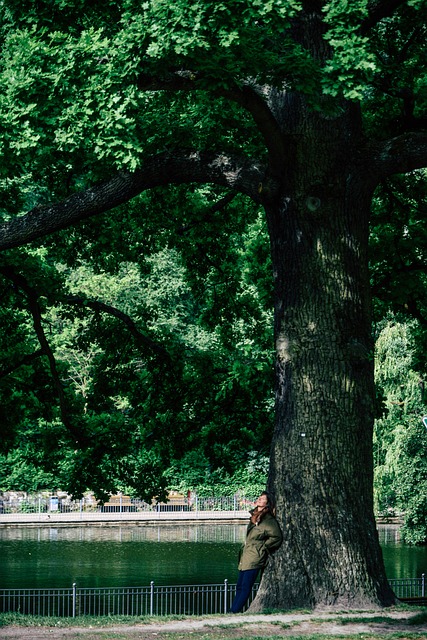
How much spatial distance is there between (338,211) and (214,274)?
9.46 m

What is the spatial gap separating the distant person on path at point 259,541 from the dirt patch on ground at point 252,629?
989mm

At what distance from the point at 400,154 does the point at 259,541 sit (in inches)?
198

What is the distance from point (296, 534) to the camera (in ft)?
41.4

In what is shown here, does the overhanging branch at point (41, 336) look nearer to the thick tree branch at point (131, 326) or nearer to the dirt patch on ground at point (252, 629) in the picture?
the thick tree branch at point (131, 326)

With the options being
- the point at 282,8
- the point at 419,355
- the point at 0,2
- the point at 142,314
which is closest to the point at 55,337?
the point at 142,314

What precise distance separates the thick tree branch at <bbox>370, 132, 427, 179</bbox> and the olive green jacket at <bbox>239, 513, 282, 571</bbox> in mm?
4555

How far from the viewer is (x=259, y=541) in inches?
497

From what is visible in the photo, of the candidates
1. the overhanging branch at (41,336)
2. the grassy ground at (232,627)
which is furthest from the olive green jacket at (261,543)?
the overhanging branch at (41,336)

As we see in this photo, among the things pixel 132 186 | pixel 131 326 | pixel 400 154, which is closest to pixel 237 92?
pixel 132 186

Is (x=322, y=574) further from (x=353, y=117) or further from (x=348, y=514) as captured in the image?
(x=353, y=117)

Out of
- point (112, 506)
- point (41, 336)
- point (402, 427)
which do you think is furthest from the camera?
point (112, 506)

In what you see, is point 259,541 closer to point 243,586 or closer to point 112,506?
point 243,586

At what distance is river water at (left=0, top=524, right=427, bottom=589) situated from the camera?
3584cm

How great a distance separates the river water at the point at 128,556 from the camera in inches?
1411
